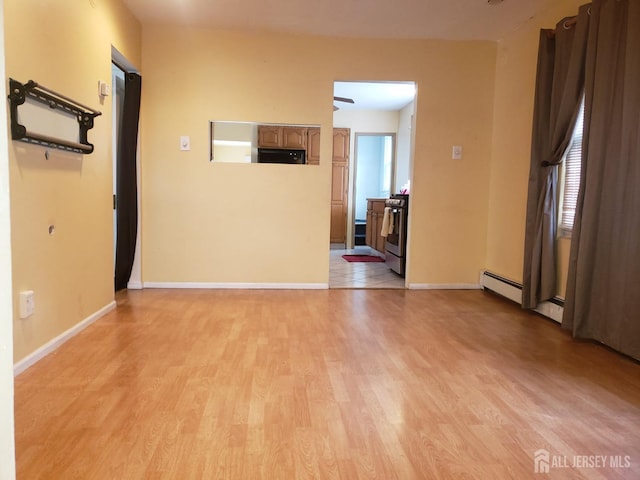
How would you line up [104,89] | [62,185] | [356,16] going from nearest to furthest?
[62,185] → [104,89] → [356,16]

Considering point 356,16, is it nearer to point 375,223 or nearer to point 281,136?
point 281,136

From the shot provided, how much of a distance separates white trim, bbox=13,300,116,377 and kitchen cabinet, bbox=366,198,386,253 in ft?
14.0

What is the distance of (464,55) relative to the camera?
4.38 metres

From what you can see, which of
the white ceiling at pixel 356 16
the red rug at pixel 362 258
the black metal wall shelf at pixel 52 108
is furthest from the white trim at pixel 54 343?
the red rug at pixel 362 258

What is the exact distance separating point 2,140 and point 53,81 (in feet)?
7.04

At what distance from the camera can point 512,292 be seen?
3.92m

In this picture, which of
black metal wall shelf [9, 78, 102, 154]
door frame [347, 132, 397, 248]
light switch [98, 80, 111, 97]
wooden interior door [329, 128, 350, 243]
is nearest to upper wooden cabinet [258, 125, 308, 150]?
light switch [98, 80, 111, 97]

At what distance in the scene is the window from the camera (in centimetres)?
321

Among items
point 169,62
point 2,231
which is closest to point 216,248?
point 169,62

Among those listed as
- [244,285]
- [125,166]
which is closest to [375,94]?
[244,285]

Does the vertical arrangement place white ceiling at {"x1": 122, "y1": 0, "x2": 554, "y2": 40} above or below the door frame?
above

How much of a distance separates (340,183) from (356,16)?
4.10 metres

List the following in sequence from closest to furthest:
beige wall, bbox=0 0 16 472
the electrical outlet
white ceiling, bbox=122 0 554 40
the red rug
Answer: beige wall, bbox=0 0 16 472 → the electrical outlet → white ceiling, bbox=122 0 554 40 → the red rug

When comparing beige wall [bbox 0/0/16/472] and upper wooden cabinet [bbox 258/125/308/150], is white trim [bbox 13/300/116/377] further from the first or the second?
upper wooden cabinet [bbox 258/125/308/150]
